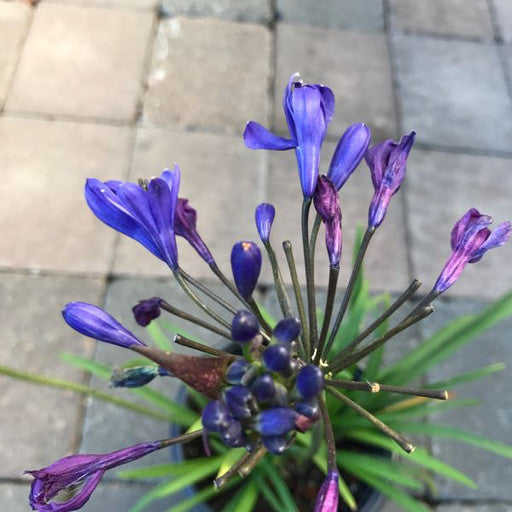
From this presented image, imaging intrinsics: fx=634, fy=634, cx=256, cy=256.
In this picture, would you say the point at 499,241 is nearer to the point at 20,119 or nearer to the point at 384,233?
the point at 384,233

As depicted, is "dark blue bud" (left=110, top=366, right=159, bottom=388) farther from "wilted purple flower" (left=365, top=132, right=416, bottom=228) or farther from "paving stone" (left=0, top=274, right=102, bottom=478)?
"paving stone" (left=0, top=274, right=102, bottom=478)

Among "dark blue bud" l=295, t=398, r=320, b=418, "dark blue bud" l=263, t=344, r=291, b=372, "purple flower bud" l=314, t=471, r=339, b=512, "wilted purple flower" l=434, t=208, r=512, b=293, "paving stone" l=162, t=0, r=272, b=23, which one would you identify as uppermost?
"paving stone" l=162, t=0, r=272, b=23

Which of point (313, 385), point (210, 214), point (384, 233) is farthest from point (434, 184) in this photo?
point (313, 385)

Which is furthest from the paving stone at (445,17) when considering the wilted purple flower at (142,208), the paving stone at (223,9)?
the wilted purple flower at (142,208)

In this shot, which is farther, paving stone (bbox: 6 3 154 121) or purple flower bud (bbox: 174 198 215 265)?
paving stone (bbox: 6 3 154 121)

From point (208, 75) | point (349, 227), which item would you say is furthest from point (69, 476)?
point (208, 75)

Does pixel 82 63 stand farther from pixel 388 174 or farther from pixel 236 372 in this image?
pixel 236 372

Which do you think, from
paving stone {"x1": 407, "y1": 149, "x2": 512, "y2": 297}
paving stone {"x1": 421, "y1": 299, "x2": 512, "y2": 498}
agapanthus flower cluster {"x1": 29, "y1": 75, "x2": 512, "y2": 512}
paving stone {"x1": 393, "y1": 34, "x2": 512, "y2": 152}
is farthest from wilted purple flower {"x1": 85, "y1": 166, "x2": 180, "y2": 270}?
paving stone {"x1": 393, "y1": 34, "x2": 512, "y2": 152}
